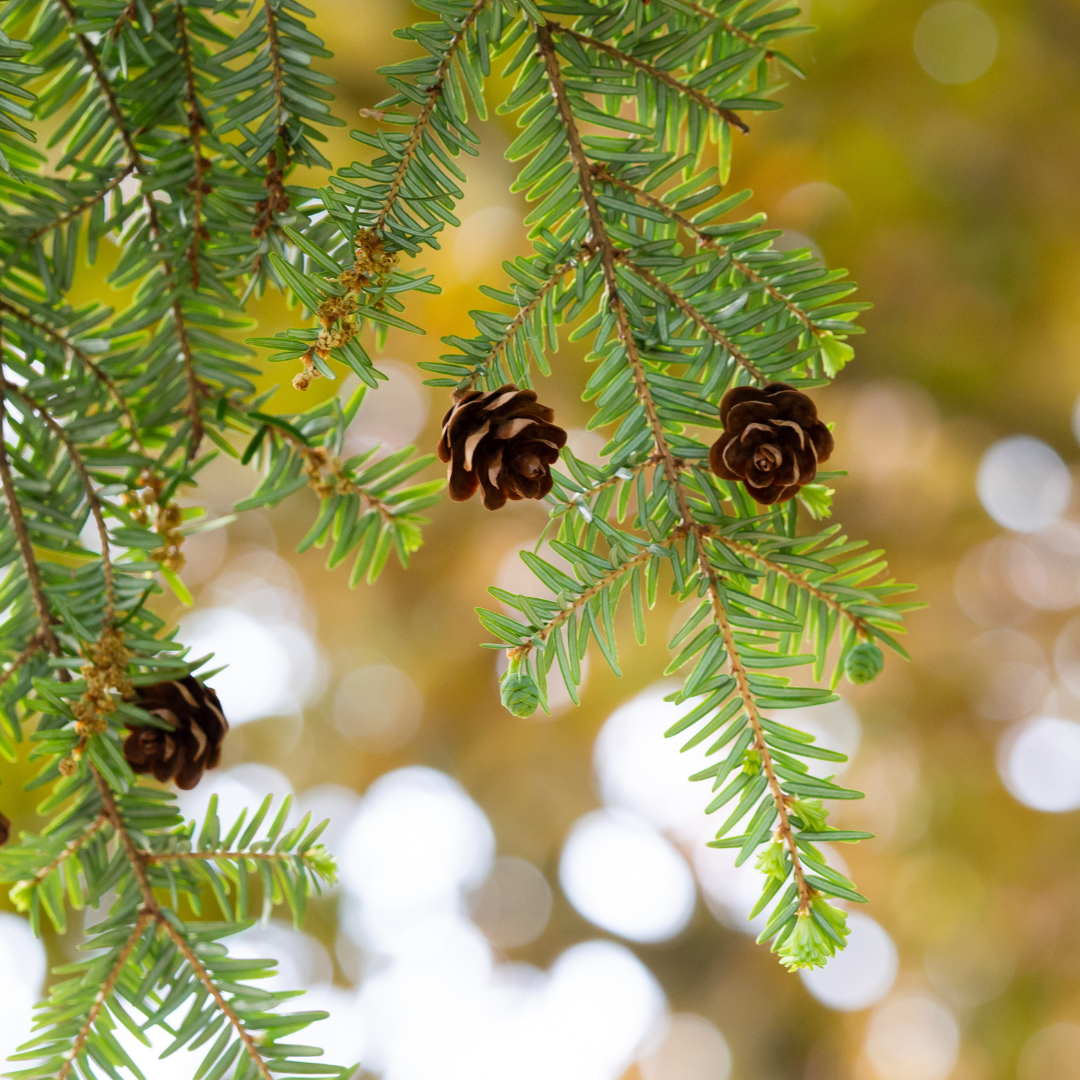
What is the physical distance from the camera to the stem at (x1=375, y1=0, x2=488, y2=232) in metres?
0.26

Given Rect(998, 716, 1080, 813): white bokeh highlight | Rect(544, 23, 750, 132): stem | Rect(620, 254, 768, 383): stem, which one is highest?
Rect(998, 716, 1080, 813): white bokeh highlight

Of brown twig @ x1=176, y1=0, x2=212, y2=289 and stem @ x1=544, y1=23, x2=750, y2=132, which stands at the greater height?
stem @ x1=544, y1=23, x2=750, y2=132

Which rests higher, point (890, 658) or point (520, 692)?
point (890, 658)

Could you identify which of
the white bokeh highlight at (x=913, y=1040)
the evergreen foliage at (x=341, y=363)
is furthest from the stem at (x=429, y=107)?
the white bokeh highlight at (x=913, y=1040)

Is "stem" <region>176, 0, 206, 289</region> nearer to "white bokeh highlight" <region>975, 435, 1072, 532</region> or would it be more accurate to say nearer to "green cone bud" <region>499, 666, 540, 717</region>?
"green cone bud" <region>499, 666, 540, 717</region>

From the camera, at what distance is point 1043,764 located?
1.81 metres

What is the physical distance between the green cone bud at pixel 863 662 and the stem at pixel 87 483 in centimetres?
29

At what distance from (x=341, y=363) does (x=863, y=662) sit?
23 cm

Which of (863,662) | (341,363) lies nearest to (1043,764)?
(863,662)

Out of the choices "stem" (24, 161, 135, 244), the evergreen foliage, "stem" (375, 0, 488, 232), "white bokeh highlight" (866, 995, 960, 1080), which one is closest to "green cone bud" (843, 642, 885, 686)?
the evergreen foliage

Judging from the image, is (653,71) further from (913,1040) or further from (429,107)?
(913,1040)

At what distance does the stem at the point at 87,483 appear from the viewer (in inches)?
12.8

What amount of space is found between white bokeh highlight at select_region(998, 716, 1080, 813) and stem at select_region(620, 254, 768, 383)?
188 cm

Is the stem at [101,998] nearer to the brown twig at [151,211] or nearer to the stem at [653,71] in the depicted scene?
the brown twig at [151,211]
